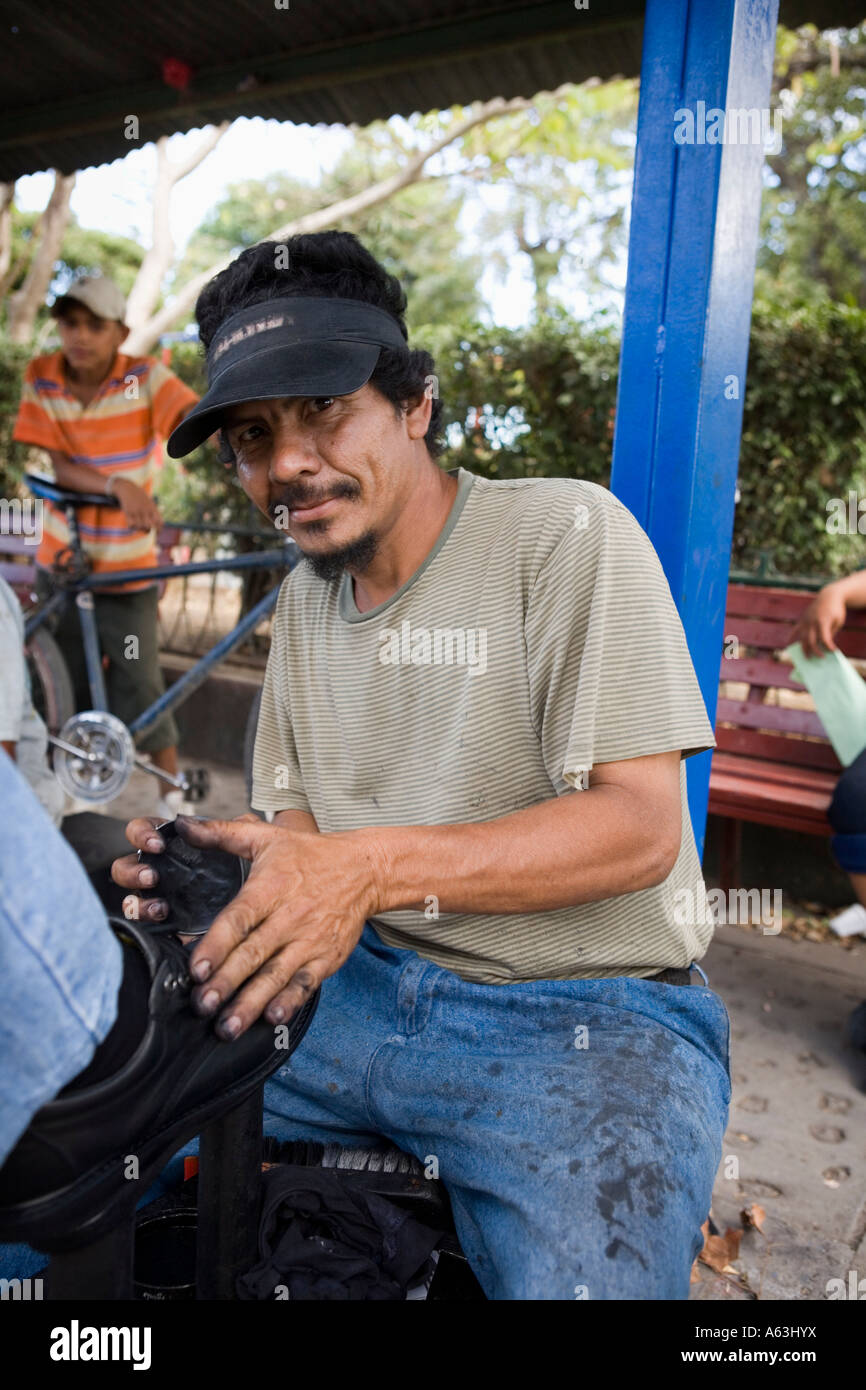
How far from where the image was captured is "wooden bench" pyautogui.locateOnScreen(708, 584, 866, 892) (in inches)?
150

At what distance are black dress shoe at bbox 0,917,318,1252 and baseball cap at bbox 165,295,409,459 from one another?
0.84 metres

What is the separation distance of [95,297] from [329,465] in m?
3.57

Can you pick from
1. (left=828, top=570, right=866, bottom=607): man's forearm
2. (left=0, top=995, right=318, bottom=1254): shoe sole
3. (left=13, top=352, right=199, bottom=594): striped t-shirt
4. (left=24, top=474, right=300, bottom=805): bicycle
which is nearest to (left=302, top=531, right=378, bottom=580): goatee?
(left=0, top=995, right=318, bottom=1254): shoe sole

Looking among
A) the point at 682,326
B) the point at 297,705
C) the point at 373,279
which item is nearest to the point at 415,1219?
the point at 297,705

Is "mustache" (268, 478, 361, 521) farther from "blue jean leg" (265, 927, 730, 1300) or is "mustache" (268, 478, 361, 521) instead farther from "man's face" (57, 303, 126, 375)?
"man's face" (57, 303, 126, 375)

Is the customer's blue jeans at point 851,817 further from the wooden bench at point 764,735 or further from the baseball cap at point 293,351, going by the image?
the baseball cap at point 293,351

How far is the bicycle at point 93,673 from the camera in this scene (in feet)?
15.9

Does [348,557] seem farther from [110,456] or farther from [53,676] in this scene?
[53,676]

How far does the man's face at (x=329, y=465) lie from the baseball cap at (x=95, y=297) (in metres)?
3.44

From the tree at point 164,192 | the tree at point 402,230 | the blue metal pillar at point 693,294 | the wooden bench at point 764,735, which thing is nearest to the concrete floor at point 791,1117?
the wooden bench at point 764,735

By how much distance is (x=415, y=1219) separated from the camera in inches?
56.5

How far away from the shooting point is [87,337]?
4.88 m

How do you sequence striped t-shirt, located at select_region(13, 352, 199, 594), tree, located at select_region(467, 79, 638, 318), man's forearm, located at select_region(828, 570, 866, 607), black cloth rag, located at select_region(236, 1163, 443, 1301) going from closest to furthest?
1. black cloth rag, located at select_region(236, 1163, 443, 1301)
2. man's forearm, located at select_region(828, 570, 866, 607)
3. striped t-shirt, located at select_region(13, 352, 199, 594)
4. tree, located at select_region(467, 79, 638, 318)
